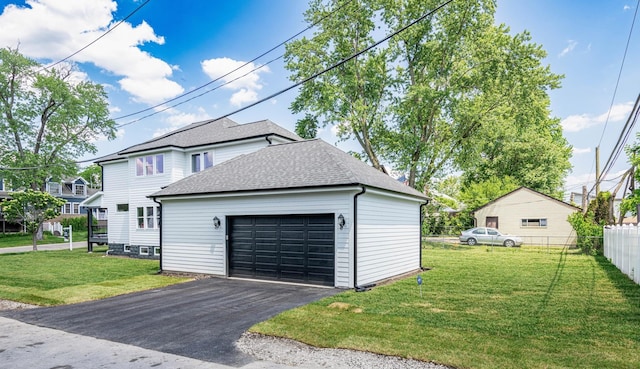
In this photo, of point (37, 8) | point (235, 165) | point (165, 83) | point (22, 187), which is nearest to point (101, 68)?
point (165, 83)

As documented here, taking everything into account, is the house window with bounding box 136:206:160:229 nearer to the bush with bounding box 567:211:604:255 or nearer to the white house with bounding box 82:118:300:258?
the white house with bounding box 82:118:300:258

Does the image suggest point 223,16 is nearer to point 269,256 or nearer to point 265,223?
point 265,223

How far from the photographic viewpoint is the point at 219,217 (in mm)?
12875

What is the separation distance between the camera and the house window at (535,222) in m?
28.1

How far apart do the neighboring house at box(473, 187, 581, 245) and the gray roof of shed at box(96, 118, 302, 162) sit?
716 inches

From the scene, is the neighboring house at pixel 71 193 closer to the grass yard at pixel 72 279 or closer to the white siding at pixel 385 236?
the grass yard at pixel 72 279

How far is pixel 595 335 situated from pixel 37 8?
59.3ft

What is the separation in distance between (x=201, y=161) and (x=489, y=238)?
1972cm

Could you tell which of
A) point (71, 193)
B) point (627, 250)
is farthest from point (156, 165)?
point (71, 193)

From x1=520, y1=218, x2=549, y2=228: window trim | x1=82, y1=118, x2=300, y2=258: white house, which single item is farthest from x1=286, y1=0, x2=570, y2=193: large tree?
x1=82, y1=118, x2=300, y2=258: white house

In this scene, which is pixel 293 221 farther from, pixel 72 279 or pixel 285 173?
pixel 72 279

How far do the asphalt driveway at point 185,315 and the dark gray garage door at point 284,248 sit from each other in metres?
0.50

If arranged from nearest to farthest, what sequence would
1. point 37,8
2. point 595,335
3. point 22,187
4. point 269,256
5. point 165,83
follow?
point 595,335
point 269,256
point 37,8
point 165,83
point 22,187

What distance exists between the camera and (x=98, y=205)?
76.6 feet
